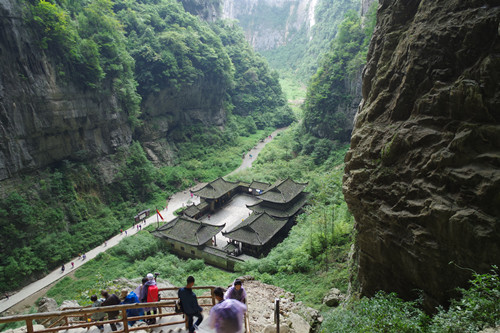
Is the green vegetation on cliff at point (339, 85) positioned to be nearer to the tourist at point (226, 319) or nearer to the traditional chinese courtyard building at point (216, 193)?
the traditional chinese courtyard building at point (216, 193)

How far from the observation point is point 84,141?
103 feet

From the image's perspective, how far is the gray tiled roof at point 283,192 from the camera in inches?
1085

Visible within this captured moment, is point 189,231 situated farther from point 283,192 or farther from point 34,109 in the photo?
point 34,109

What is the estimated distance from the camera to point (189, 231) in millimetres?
24906

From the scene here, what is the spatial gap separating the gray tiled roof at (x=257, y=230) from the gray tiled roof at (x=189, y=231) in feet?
6.00

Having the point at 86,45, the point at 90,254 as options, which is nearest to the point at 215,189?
the point at 90,254

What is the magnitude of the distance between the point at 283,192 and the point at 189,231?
924 cm

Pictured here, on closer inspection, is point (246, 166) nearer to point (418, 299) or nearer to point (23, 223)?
point (23, 223)

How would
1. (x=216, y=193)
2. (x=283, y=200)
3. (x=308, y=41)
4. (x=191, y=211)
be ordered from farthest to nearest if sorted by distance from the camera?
(x=308, y=41) < (x=216, y=193) < (x=191, y=211) < (x=283, y=200)

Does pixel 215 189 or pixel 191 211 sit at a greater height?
pixel 215 189

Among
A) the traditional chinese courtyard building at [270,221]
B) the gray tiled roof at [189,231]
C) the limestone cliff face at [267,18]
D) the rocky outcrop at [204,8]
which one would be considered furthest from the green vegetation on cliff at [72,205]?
the limestone cliff face at [267,18]

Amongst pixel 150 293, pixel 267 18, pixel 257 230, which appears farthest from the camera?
pixel 267 18

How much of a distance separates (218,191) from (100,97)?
644 inches

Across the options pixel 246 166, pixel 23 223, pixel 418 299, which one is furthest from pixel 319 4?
pixel 418 299
